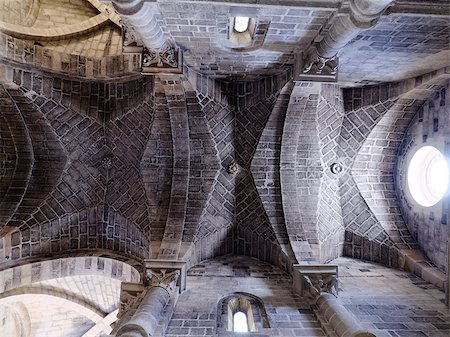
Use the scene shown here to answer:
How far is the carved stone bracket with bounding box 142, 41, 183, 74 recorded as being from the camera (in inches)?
282

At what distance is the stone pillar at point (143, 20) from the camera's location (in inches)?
214

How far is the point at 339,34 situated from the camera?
5.94 metres

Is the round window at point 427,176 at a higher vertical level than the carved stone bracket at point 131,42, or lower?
lower

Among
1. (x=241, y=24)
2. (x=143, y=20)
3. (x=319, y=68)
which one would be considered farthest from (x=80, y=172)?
(x=319, y=68)

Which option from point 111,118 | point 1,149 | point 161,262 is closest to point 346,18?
point 161,262

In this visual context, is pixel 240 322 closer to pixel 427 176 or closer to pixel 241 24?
pixel 427 176

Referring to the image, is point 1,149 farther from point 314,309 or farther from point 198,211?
point 314,309

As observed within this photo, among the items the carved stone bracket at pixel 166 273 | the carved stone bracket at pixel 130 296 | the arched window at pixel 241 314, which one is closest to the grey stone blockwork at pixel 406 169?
the arched window at pixel 241 314

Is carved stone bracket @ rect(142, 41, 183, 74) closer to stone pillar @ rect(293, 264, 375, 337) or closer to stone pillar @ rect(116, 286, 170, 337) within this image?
stone pillar @ rect(116, 286, 170, 337)

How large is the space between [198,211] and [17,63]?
19.9 ft

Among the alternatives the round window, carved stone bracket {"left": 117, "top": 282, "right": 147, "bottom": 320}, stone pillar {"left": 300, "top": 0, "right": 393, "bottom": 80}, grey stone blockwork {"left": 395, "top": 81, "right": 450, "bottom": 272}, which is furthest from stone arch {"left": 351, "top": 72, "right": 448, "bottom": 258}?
carved stone bracket {"left": 117, "top": 282, "right": 147, "bottom": 320}

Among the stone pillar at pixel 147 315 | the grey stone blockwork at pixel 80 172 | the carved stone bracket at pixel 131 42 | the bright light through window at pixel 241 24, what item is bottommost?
the stone pillar at pixel 147 315

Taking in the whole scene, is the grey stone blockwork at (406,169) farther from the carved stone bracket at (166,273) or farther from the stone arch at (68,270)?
the stone arch at (68,270)

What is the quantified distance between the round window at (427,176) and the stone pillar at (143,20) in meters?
7.62
